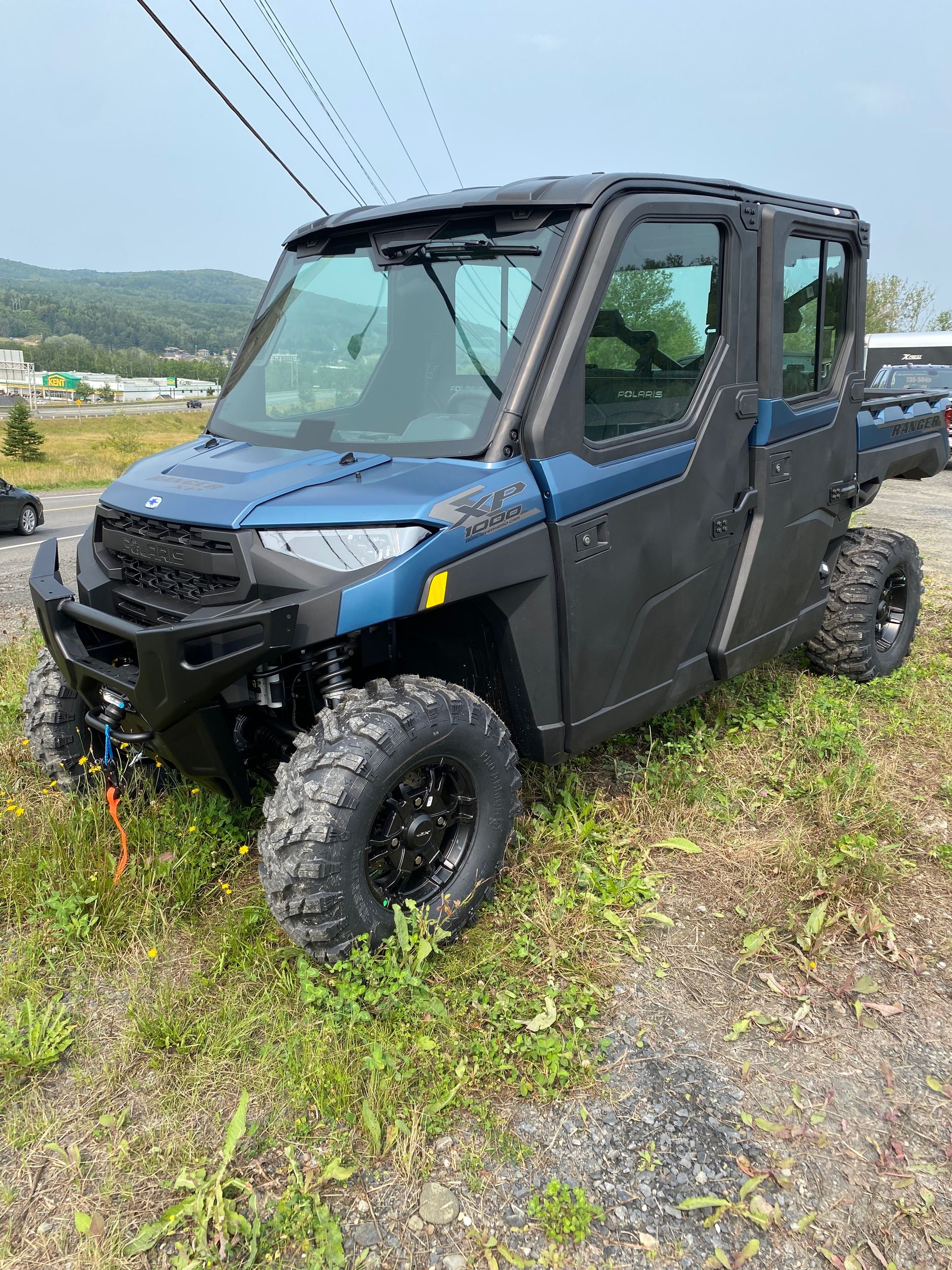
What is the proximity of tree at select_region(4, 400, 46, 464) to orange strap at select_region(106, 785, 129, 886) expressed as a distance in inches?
1193

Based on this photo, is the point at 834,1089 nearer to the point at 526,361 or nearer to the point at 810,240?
the point at 526,361

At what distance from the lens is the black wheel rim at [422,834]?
295 cm

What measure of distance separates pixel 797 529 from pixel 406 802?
2.41m

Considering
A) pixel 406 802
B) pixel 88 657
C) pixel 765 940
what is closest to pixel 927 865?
pixel 765 940

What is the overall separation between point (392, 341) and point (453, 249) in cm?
44

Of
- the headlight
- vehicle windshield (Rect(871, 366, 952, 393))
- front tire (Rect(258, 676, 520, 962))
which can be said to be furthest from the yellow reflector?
vehicle windshield (Rect(871, 366, 952, 393))

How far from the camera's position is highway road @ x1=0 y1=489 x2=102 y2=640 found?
803 centimetres

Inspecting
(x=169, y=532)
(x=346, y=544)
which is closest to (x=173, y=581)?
(x=169, y=532)

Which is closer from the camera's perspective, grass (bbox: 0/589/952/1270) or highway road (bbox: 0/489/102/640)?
grass (bbox: 0/589/952/1270)

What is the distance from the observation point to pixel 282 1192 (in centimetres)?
225

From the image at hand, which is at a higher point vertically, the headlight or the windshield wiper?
the windshield wiper

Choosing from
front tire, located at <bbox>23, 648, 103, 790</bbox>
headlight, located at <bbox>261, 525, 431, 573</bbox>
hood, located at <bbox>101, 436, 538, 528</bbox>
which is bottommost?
front tire, located at <bbox>23, 648, 103, 790</bbox>

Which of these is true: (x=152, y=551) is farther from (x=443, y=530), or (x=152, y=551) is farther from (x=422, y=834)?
(x=422, y=834)

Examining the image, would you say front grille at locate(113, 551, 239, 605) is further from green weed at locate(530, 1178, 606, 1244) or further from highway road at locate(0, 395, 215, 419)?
highway road at locate(0, 395, 215, 419)
